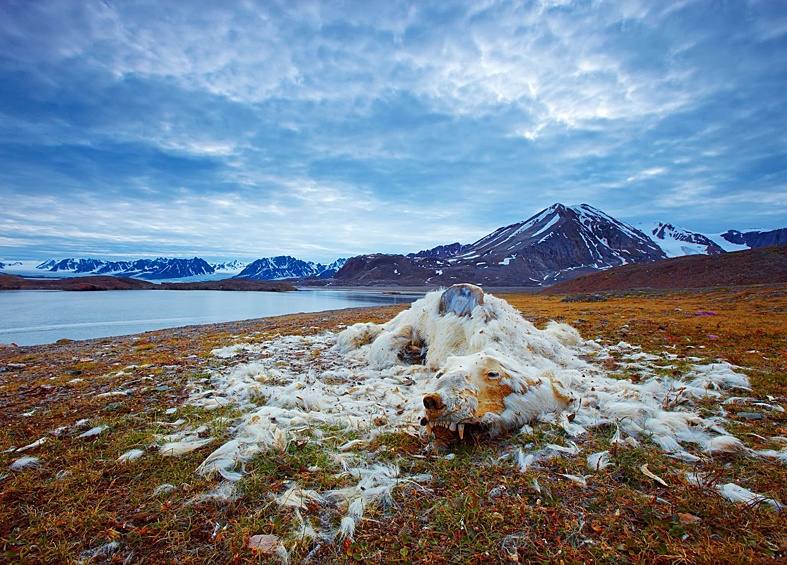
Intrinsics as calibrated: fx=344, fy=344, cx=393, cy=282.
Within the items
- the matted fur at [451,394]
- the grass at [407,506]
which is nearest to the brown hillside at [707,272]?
the matted fur at [451,394]

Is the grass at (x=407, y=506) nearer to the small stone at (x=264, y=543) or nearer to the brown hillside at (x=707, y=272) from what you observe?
the small stone at (x=264, y=543)

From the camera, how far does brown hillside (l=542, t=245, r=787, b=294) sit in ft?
125

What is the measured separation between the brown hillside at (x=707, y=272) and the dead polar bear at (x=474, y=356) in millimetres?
44152

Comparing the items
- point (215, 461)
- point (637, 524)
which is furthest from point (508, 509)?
point (215, 461)

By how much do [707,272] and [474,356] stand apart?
2123 inches

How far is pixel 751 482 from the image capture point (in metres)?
2.98

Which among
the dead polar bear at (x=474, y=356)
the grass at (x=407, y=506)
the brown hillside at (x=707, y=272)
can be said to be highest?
the brown hillside at (x=707, y=272)

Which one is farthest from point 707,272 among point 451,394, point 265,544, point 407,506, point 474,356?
point 265,544

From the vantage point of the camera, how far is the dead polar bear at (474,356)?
4.16m

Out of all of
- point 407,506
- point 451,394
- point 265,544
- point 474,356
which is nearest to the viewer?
point 265,544

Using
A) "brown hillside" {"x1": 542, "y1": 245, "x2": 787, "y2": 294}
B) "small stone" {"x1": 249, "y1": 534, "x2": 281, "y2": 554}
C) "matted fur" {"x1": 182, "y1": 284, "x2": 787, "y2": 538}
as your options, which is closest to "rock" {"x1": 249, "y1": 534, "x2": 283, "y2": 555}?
"small stone" {"x1": 249, "y1": 534, "x2": 281, "y2": 554}

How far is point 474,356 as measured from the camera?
17.4 ft

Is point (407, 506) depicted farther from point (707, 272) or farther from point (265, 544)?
point (707, 272)

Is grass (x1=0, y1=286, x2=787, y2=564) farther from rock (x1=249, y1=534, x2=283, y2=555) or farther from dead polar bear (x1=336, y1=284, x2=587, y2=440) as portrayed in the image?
dead polar bear (x1=336, y1=284, x2=587, y2=440)
